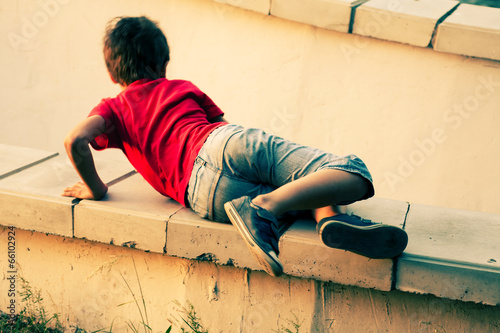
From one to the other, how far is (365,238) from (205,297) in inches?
31.1

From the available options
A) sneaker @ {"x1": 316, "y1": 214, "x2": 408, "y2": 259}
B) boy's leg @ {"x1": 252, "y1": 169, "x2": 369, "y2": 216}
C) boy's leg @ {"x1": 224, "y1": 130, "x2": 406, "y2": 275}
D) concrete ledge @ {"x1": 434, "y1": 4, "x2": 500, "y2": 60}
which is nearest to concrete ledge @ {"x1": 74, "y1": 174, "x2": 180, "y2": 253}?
boy's leg @ {"x1": 224, "y1": 130, "x2": 406, "y2": 275}

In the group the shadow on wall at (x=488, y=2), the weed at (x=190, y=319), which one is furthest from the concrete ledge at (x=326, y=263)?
the shadow on wall at (x=488, y=2)

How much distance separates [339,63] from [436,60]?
Answer: 0.69 m

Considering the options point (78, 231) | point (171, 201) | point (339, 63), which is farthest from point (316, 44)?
point (78, 231)

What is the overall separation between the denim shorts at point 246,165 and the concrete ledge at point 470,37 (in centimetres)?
209

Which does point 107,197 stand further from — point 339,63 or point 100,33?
point 100,33

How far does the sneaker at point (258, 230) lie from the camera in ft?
5.73

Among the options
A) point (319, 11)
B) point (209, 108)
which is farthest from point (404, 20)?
point (209, 108)

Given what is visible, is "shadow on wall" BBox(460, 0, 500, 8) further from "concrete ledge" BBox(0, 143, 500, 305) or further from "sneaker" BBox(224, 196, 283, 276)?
"sneaker" BBox(224, 196, 283, 276)

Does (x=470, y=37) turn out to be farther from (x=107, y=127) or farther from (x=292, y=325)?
(x=107, y=127)

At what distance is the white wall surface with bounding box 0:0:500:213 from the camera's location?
393cm

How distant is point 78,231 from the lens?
2.31 meters

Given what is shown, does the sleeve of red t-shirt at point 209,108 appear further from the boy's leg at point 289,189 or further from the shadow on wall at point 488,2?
the shadow on wall at point 488,2

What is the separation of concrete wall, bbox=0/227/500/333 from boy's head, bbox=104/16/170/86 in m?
0.76
